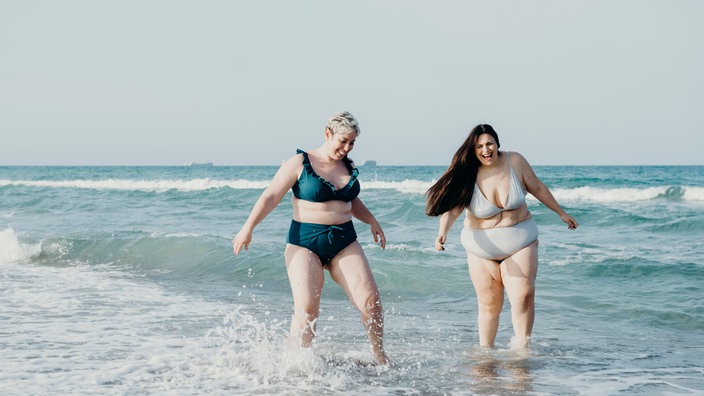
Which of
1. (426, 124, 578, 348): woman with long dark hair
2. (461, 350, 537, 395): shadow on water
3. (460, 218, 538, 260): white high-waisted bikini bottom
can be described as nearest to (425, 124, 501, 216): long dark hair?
(426, 124, 578, 348): woman with long dark hair

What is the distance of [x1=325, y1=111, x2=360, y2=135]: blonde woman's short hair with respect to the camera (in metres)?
5.38

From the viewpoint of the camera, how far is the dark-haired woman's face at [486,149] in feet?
19.7

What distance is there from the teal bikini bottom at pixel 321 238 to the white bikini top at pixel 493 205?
115 centimetres

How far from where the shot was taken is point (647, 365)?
6.32 metres

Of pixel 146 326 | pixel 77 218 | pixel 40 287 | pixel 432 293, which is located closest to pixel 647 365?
pixel 432 293

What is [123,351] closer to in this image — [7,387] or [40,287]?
[7,387]

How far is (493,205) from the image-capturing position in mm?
6047

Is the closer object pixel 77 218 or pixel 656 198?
pixel 77 218

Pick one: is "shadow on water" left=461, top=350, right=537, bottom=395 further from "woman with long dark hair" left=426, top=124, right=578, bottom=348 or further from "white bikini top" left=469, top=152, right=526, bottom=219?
"white bikini top" left=469, top=152, right=526, bottom=219

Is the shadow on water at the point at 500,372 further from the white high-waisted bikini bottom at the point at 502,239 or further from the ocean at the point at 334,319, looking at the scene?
the white high-waisted bikini bottom at the point at 502,239

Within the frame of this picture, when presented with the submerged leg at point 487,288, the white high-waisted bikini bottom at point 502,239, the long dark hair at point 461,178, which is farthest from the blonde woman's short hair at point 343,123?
the submerged leg at point 487,288

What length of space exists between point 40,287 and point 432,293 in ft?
17.3

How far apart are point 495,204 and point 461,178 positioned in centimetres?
34

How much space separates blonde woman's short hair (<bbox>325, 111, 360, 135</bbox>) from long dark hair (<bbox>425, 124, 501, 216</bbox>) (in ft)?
3.37
